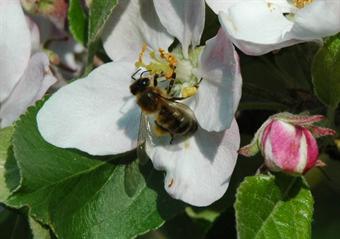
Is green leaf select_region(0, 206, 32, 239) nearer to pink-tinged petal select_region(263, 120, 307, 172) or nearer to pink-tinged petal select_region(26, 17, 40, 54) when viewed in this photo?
pink-tinged petal select_region(26, 17, 40, 54)

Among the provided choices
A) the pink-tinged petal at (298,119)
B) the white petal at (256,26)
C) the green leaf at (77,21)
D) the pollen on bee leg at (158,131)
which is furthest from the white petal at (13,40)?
the pink-tinged petal at (298,119)

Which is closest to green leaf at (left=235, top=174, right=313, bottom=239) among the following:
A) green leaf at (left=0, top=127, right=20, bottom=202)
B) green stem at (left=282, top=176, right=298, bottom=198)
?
green stem at (left=282, top=176, right=298, bottom=198)

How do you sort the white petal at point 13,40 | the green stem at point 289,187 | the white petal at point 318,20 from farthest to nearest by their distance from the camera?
the white petal at point 13,40, the green stem at point 289,187, the white petal at point 318,20

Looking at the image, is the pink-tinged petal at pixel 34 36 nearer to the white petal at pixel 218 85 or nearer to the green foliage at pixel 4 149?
the green foliage at pixel 4 149

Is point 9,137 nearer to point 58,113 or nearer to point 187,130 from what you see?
point 58,113

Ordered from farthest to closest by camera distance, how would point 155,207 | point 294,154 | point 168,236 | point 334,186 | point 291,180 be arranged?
point 168,236
point 334,186
point 155,207
point 291,180
point 294,154

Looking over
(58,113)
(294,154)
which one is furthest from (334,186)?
(58,113)

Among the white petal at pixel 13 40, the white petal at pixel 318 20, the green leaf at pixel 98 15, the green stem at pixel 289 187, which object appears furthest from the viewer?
the white petal at pixel 13 40
